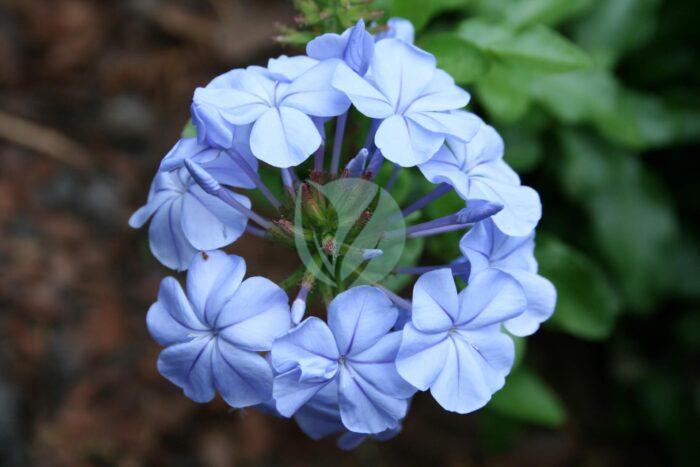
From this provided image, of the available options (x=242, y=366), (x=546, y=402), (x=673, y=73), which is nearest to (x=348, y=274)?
(x=242, y=366)

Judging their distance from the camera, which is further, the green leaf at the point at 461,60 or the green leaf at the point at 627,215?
the green leaf at the point at 627,215

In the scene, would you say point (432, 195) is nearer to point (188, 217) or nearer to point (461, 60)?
point (461, 60)

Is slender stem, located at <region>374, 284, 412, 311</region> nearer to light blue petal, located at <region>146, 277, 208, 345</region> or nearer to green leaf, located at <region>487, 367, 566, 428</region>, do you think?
light blue petal, located at <region>146, 277, 208, 345</region>

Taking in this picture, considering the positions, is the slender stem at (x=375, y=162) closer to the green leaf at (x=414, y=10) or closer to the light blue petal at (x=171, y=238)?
the light blue petal at (x=171, y=238)

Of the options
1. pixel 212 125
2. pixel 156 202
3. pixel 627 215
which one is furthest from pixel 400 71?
pixel 627 215

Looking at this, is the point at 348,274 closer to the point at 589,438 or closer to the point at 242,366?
the point at 242,366

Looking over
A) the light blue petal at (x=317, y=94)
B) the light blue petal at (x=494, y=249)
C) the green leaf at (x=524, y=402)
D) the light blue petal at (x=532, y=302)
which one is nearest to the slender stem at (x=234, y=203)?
the light blue petal at (x=317, y=94)
